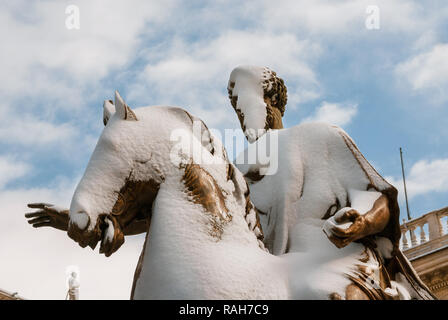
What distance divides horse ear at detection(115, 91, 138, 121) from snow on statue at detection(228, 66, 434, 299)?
2.69 ft

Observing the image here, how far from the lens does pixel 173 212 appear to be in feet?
9.73

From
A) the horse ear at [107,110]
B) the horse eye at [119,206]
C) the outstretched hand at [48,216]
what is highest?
the horse ear at [107,110]

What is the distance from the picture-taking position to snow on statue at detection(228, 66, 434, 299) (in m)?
2.99

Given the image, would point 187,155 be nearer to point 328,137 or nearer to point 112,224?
point 112,224

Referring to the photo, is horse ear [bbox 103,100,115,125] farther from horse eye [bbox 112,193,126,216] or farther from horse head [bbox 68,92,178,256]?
horse eye [bbox 112,193,126,216]

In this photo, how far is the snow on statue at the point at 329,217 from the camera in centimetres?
299

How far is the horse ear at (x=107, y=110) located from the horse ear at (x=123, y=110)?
0.36 ft

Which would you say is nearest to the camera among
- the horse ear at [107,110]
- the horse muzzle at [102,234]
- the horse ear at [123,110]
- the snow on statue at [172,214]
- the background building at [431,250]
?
the snow on statue at [172,214]

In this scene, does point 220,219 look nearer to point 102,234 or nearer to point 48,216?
point 102,234

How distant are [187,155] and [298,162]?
2.44 feet

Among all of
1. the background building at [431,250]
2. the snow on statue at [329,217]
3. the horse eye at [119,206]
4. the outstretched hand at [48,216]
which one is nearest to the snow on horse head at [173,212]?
the horse eye at [119,206]

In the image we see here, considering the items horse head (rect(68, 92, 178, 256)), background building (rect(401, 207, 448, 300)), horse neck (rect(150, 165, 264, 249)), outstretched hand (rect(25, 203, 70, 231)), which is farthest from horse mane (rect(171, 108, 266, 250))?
background building (rect(401, 207, 448, 300))

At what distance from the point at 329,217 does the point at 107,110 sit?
41.4 inches

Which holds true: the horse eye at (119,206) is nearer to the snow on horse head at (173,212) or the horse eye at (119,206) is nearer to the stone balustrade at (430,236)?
the snow on horse head at (173,212)
